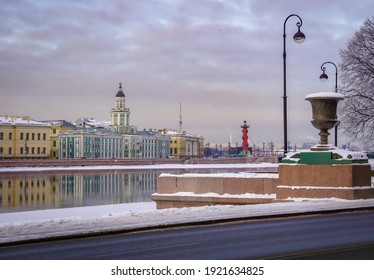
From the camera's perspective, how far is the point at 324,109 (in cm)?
1914

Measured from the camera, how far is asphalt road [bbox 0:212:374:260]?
29.8 ft

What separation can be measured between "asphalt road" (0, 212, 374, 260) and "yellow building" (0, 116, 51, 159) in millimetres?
127420

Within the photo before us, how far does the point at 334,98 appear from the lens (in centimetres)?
1900

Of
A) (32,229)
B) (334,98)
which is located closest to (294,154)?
(334,98)

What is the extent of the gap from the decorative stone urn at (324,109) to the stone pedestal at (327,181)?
1020 mm

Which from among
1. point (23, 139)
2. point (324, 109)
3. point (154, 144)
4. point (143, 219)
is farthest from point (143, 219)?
point (154, 144)

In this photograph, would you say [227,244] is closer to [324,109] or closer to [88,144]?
[324,109]

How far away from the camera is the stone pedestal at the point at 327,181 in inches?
720

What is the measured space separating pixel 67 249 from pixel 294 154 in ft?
35.7

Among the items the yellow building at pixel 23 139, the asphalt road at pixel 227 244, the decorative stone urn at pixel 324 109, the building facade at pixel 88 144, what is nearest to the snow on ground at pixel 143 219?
the asphalt road at pixel 227 244

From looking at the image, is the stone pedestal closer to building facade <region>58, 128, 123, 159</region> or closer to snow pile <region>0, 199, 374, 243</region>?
snow pile <region>0, 199, 374, 243</region>

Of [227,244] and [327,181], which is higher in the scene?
[327,181]

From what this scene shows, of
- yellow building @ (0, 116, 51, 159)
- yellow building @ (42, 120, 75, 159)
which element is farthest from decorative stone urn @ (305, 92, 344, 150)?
yellow building @ (42, 120, 75, 159)

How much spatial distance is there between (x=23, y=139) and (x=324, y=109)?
129 metres
